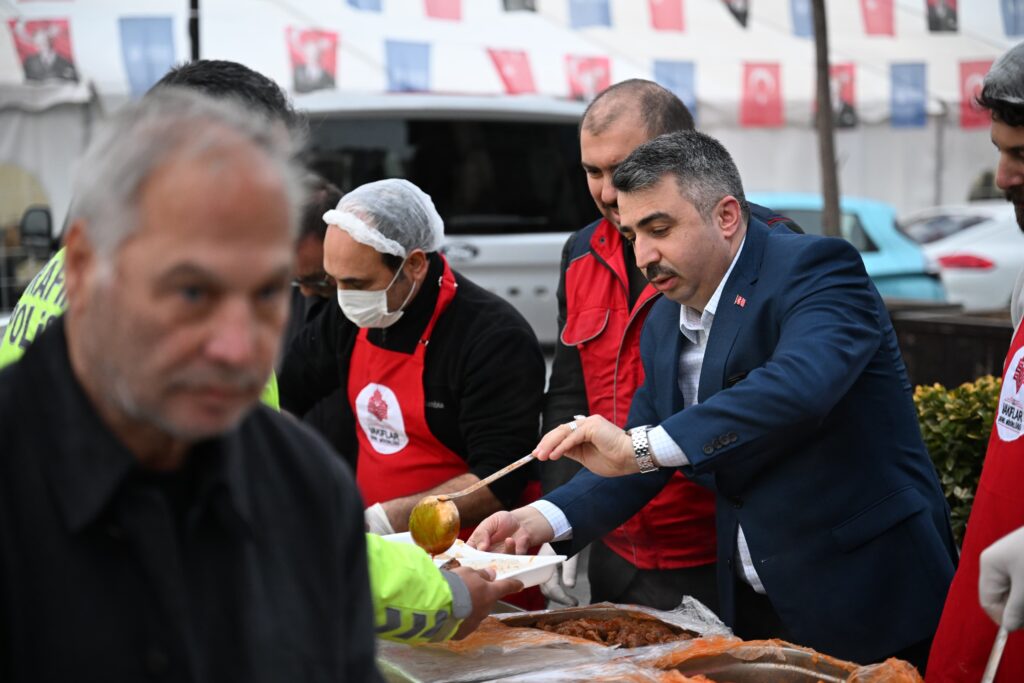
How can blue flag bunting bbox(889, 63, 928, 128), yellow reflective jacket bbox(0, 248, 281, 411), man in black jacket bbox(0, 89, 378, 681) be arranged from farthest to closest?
blue flag bunting bbox(889, 63, 928, 128) < yellow reflective jacket bbox(0, 248, 281, 411) < man in black jacket bbox(0, 89, 378, 681)

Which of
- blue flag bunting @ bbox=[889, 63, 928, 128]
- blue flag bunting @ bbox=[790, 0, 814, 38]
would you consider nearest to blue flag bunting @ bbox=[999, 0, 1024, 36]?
blue flag bunting @ bbox=[889, 63, 928, 128]

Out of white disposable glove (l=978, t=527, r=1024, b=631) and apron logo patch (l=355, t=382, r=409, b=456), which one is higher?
white disposable glove (l=978, t=527, r=1024, b=631)

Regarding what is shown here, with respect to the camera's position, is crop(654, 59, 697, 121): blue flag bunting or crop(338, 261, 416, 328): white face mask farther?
crop(654, 59, 697, 121): blue flag bunting

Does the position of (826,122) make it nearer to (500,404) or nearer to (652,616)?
(500,404)

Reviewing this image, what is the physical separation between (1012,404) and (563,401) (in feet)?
4.48

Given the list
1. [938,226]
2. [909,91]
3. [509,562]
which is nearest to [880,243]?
[938,226]

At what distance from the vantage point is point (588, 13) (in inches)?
517

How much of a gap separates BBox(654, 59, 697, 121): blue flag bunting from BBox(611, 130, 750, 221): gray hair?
11.0m

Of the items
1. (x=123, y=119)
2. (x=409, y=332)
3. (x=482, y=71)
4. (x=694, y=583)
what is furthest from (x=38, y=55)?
(x=123, y=119)

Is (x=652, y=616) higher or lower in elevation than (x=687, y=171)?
lower

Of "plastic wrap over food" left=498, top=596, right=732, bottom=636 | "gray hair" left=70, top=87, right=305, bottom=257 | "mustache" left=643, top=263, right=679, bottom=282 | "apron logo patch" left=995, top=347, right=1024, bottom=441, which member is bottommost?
"plastic wrap over food" left=498, top=596, right=732, bottom=636

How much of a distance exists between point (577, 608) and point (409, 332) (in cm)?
98

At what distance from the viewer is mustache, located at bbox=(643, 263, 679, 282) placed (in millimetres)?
2846

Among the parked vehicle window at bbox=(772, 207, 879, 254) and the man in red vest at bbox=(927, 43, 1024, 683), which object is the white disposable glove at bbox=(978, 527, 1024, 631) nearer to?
the man in red vest at bbox=(927, 43, 1024, 683)
